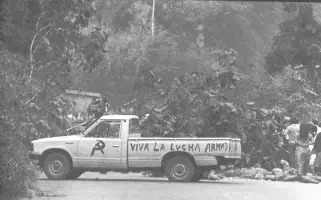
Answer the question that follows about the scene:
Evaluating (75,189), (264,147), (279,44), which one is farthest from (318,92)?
(75,189)

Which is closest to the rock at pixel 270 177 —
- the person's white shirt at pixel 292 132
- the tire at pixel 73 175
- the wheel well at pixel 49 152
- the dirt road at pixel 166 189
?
the dirt road at pixel 166 189

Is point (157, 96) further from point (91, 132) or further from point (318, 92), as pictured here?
point (318, 92)

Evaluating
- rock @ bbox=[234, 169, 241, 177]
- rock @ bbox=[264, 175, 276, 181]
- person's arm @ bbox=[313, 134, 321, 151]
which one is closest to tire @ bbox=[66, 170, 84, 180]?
rock @ bbox=[234, 169, 241, 177]

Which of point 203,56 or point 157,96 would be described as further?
point 203,56

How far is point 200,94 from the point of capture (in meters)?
21.5

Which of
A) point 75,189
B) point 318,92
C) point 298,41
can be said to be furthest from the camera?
point 298,41

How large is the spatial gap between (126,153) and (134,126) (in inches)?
38.2

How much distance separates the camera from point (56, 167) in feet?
60.9

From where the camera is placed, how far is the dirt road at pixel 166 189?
1477 cm

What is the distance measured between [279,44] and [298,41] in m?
0.92

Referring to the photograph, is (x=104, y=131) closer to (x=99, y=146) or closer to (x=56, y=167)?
(x=99, y=146)

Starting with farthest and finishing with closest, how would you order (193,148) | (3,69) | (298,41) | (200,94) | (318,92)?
(298,41) → (318,92) → (200,94) → (193,148) → (3,69)

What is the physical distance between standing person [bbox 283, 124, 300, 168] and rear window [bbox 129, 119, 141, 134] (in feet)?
13.7

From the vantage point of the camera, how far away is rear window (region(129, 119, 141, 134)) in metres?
18.8
